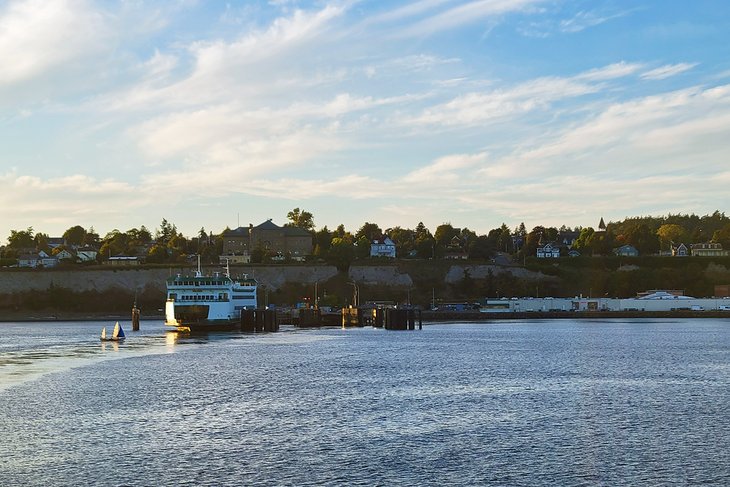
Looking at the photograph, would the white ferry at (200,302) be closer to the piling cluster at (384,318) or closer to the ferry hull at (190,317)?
the ferry hull at (190,317)

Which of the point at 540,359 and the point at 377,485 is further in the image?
the point at 540,359

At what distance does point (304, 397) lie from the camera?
2085 inches

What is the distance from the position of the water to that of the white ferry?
3554 centimetres

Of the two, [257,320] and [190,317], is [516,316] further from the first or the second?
[190,317]

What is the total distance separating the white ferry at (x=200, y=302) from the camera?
120 meters

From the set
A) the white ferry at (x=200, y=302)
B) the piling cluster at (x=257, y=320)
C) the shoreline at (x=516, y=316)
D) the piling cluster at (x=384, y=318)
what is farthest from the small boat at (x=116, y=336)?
the shoreline at (x=516, y=316)

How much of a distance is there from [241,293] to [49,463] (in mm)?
98359

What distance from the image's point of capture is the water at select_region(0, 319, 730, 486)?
3303cm

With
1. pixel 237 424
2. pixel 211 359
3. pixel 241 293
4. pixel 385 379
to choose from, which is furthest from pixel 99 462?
pixel 241 293

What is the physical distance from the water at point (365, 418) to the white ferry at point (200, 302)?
35544mm

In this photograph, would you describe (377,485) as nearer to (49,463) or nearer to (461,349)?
(49,463)

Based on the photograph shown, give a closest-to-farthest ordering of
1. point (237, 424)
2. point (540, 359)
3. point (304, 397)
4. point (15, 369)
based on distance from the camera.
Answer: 1. point (237, 424)
2. point (304, 397)
3. point (15, 369)
4. point (540, 359)

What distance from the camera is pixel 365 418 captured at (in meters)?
44.8

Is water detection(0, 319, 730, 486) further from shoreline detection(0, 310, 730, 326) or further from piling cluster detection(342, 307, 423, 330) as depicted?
shoreline detection(0, 310, 730, 326)
